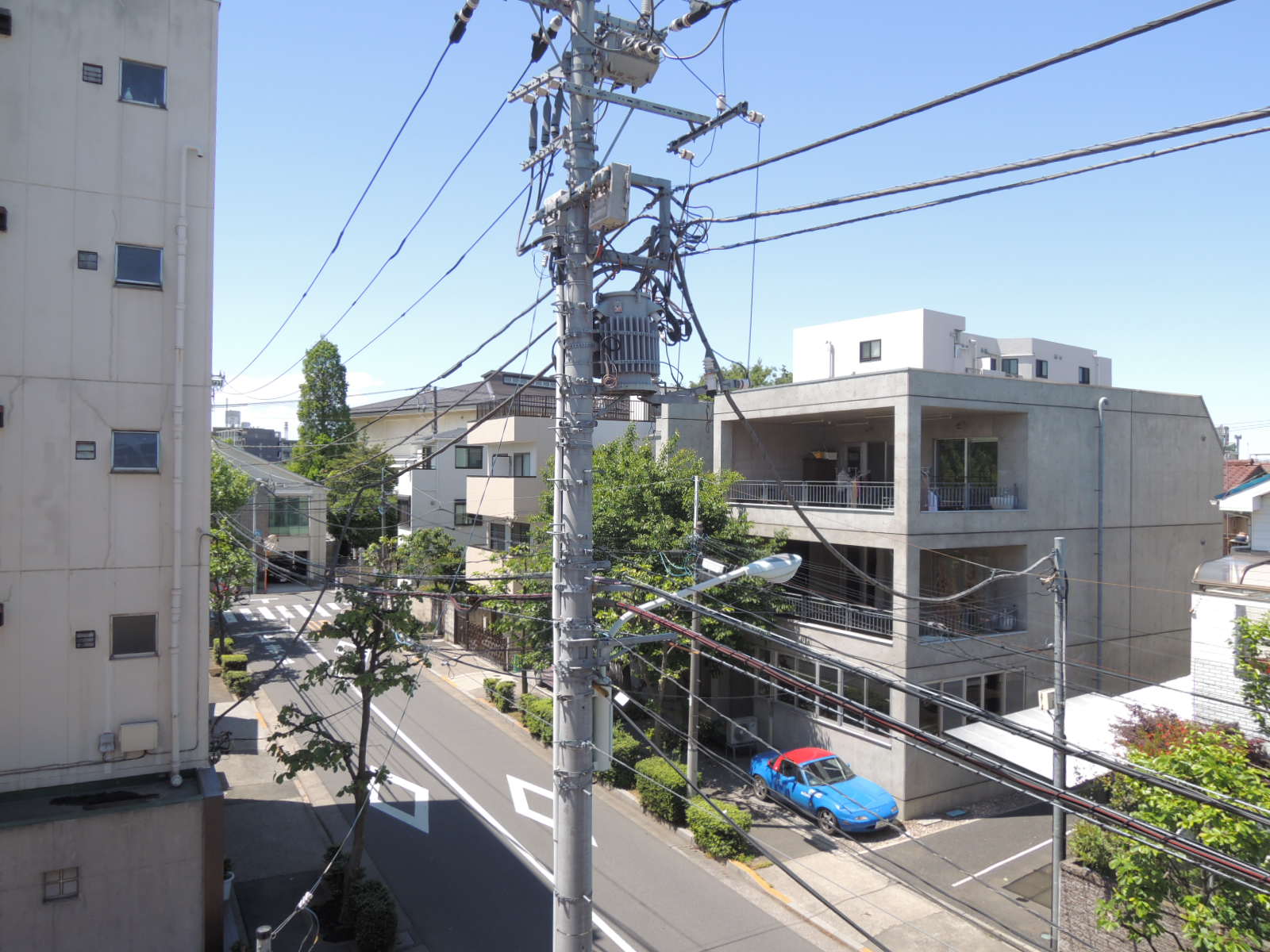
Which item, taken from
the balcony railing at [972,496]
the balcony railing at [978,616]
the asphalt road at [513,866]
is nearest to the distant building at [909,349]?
the balcony railing at [972,496]

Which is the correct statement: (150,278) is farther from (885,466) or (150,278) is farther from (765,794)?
(885,466)

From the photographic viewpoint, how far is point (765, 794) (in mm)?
18672

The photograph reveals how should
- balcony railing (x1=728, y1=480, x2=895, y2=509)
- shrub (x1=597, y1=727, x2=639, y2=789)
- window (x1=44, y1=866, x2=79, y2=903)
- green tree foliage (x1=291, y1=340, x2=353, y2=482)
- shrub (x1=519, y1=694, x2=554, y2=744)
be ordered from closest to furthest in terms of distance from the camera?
window (x1=44, y1=866, x2=79, y2=903) < shrub (x1=597, y1=727, x2=639, y2=789) < shrub (x1=519, y1=694, x2=554, y2=744) < balcony railing (x1=728, y1=480, x2=895, y2=509) < green tree foliage (x1=291, y1=340, x2=353, y2=482)

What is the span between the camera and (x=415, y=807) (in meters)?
18.2

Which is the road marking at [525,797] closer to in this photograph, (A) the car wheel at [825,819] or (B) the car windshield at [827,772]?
(A) the car wheel at [825,819]

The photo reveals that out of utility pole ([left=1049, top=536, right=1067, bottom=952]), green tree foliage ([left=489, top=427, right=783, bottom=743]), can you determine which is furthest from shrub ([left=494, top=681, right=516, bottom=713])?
utility pole ([left=1049, top=536, right=1067, bottom=952])

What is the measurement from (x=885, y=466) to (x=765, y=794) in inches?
395

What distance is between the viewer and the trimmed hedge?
17453mm

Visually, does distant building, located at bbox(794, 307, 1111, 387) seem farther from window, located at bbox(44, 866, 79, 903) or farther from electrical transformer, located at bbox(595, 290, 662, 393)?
window, located at bbox(44, 866, 79, 903)

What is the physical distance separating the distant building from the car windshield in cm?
1470

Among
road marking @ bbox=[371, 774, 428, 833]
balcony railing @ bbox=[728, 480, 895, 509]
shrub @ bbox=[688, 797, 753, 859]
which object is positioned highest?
balcony railing @ bbox=[728, 480, 895, 509]

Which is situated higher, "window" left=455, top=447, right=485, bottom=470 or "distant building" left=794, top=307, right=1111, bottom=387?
"distant building" left=794, top=307, right=1111, bottom=387

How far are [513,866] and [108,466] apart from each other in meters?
9.94

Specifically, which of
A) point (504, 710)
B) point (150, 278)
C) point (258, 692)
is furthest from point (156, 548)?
point (258, 692)
